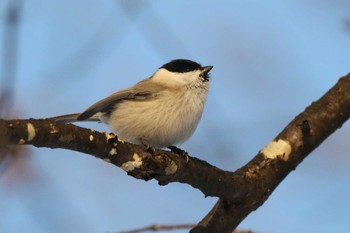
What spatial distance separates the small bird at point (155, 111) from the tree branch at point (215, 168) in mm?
710

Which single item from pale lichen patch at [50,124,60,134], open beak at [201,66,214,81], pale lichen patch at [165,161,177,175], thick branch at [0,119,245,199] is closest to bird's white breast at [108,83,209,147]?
open beak at [201,66,214,81]

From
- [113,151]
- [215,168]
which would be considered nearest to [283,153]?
[215,168]

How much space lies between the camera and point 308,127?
309 centimetres

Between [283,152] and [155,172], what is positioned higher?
[283,152]

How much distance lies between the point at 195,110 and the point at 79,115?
710 mm

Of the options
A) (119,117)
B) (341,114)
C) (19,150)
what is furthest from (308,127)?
(19,150)

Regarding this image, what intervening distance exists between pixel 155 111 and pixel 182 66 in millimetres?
697

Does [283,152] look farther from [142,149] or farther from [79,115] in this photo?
[79,115]

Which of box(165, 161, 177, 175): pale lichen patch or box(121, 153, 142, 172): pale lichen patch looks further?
box(165, 161, 177, 175): pale lichen patch

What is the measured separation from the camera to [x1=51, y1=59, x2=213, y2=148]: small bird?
3.53 m

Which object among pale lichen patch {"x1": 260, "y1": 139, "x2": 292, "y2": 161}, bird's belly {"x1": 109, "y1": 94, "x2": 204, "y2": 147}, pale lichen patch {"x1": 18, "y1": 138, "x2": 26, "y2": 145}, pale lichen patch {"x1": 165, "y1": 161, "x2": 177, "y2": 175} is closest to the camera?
pale lichen patch {"x1": 18, "y1": 138, "x2": 26, "y2": 145}

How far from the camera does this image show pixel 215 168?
2686mm

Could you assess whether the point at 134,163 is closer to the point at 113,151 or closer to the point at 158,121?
the point at 113,151

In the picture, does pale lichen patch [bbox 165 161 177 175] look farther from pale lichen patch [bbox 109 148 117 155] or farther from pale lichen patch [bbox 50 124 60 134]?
pale lichen patch [bbox 50 124 60 134]
